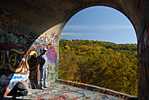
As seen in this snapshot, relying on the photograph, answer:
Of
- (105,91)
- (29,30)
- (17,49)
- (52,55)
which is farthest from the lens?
(52,55)

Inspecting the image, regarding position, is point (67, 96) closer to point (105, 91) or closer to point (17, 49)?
point (105, 91)

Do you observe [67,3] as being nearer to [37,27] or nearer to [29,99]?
[37,27]

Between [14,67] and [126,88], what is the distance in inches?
633

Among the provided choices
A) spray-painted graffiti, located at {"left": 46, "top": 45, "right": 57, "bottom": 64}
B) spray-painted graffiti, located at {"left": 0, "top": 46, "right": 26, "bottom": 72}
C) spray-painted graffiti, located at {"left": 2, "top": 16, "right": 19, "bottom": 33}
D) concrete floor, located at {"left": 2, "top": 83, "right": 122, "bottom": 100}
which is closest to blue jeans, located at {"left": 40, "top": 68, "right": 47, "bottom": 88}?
concrete floor, located at {"left": 2, "top": 83, "right": 122, "bottom": 100}

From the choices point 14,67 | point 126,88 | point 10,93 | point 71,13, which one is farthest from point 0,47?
point 126,88

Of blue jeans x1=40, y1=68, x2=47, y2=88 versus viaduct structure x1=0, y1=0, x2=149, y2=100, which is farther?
blue jeans x1=40, y1=68, x2=47, y2=88

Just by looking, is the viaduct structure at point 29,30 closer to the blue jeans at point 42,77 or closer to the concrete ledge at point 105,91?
the blue jeans at point 42,77

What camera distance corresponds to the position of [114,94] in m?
5.00

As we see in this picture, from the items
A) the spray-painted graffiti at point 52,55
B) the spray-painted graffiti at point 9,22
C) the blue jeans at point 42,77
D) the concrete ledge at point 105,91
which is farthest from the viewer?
the spray-painted graffiti at point 52,55

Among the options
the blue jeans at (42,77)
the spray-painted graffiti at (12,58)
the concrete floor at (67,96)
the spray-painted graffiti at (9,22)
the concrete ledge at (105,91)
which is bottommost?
the concrete floor at (67,96)

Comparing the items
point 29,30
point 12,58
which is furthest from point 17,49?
point 29,30

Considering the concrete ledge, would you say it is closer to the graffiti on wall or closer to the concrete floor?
the concrete floor

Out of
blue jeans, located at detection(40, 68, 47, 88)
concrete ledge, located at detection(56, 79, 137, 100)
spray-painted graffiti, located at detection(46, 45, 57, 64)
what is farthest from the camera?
spray-painted graffiti, located at detection(46, 45, 57, 64)

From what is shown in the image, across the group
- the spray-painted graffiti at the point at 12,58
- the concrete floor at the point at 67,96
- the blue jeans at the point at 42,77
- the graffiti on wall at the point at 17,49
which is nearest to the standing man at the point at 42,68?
the blue jeans at the point at 42,77
